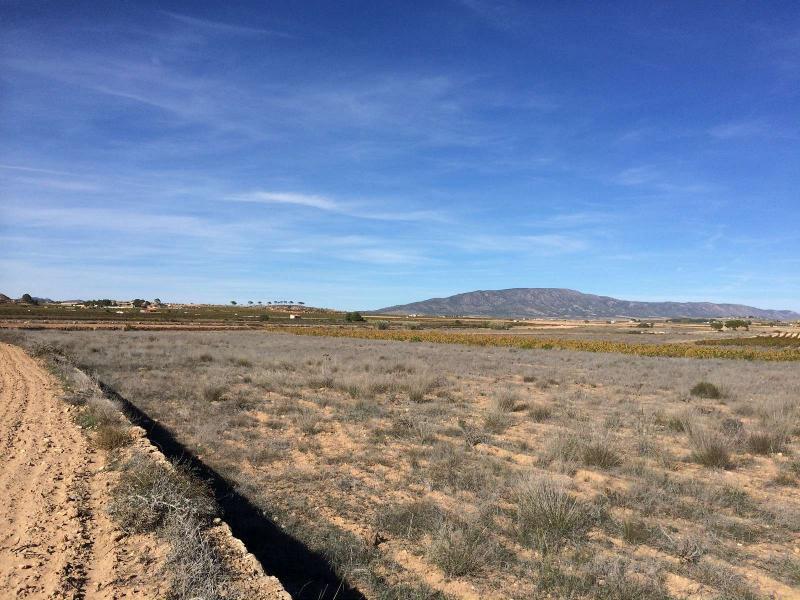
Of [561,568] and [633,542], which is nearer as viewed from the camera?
[561,568]

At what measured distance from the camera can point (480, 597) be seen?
15.7 ft

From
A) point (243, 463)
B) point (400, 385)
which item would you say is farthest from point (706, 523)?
point (400, 385)

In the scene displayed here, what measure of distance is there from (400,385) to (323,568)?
11569 millimetres

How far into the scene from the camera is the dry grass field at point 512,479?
5203mm

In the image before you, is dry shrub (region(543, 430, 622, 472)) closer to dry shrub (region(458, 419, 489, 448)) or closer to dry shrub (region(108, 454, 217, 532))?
dry shrub (region(458, 419, 489, 448))

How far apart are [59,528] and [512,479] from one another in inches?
235

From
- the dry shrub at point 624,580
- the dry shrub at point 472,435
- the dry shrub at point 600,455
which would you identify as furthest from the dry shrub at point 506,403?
the dry shrub at point 624,580

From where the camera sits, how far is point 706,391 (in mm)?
Answer: 17062

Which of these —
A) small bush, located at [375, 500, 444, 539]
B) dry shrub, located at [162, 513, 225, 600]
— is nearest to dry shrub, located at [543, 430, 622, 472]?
small bush, located at [375, 500, 444, 539]

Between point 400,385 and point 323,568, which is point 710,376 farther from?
point 323,568

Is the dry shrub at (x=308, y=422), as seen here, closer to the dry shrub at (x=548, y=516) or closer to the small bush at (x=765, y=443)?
the dry shrub at (x=548, y=516)

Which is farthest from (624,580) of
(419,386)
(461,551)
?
(419,386)

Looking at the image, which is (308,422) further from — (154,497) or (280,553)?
(280,553)

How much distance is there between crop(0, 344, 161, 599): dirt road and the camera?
4.27 metres
